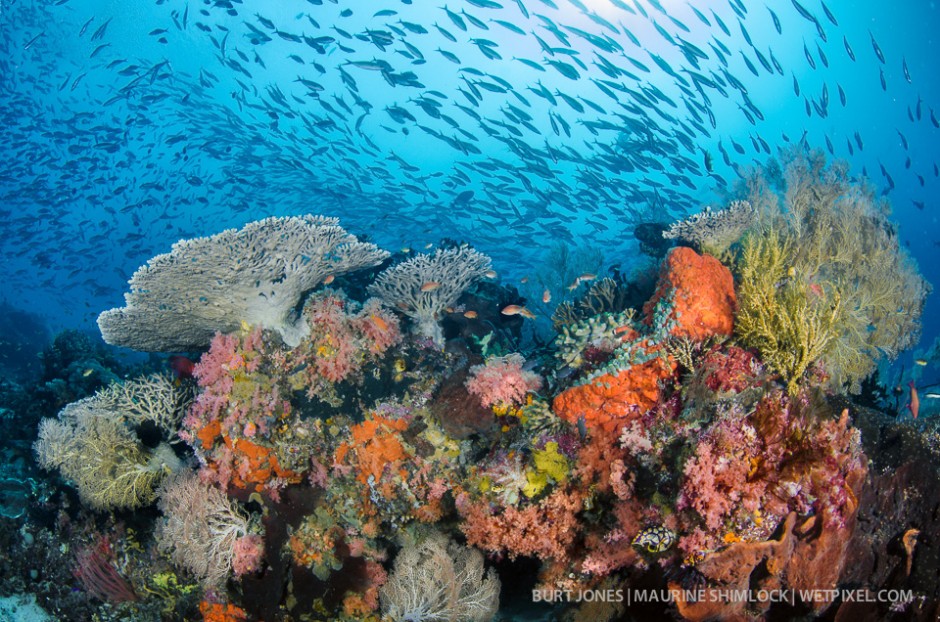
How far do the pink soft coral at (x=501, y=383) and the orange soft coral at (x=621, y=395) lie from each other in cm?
65

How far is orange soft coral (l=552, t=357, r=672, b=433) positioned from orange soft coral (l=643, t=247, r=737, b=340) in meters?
0.60

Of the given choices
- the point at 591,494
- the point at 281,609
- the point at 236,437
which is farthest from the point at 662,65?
the point at 281,609

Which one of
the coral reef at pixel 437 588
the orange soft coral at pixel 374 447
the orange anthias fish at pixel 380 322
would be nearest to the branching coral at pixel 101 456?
the orange soft coral at pixel 374 447

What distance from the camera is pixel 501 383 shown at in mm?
4375

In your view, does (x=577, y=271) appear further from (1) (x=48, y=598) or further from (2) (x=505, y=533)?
(1) (x=48, y=598)

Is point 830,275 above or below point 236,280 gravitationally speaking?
above

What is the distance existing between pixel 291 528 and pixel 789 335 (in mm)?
5509

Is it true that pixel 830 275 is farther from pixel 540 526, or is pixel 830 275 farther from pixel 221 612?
pixel 221 612

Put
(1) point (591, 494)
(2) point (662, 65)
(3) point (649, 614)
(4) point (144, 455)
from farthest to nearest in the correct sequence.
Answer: (2) point (662, 65), (4) point (144, 455), (1) point (591, 494), (3) point (649, 614)

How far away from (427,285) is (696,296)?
10.6 ft

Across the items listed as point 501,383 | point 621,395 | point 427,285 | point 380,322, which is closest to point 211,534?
point 380,322

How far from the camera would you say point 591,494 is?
3902 millimetres

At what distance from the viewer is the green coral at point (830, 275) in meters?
4.16

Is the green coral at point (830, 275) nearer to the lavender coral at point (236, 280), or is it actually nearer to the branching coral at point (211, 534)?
the lavender coral at point (236, 280)
